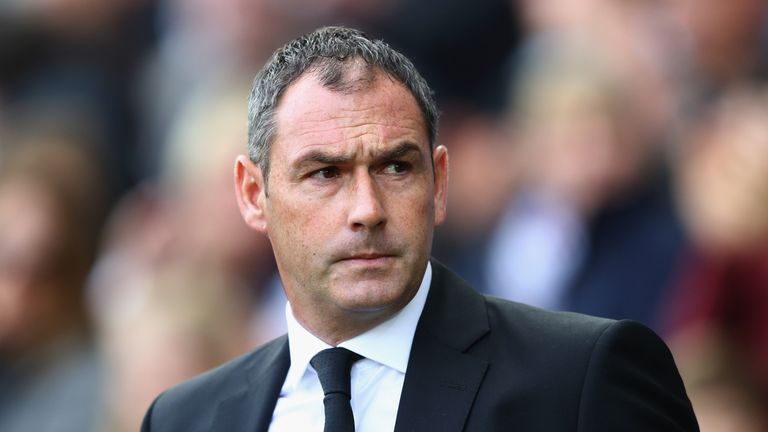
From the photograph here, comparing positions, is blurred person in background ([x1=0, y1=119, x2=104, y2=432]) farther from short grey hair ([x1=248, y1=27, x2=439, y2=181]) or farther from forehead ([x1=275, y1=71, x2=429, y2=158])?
forehead ([x1=275, y1=71, x2=429, y2=158])

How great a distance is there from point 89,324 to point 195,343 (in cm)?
67

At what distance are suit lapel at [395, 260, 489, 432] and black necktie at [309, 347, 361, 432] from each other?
0.13 metres

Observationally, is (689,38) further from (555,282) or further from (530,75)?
(555,282)

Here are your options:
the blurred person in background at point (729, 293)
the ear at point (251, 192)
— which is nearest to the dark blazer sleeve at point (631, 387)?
the ear at point (251, 192)

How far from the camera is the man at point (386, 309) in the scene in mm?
3141

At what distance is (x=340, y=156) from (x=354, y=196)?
10cm

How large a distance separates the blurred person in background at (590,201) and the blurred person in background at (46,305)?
1809 mm

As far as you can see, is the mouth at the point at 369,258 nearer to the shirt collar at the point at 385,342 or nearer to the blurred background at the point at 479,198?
the shirt collar at the point at 385,342

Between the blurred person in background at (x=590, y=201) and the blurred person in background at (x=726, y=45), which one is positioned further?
the blurred person in background at (x=726, y=45)

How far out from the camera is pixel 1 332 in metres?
6.03

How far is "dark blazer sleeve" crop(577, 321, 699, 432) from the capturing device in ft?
10.0

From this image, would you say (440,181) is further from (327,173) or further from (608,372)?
(608,372)

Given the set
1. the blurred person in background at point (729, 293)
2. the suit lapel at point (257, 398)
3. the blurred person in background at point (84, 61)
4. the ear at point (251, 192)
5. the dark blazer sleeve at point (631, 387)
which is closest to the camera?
the dark blazer sleeve at point (631, 387)

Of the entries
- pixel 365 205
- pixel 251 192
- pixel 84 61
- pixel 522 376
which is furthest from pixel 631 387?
pixel 84 61
